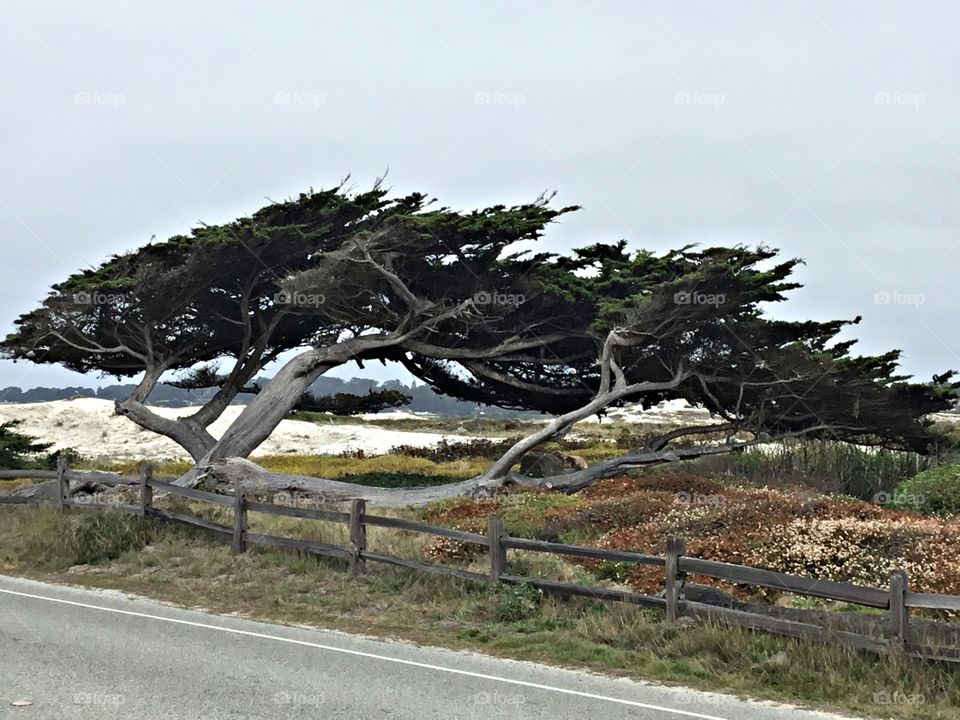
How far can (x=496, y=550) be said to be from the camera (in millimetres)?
14055

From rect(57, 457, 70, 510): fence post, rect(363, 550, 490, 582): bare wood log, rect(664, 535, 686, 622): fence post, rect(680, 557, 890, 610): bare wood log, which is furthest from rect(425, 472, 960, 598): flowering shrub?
rect(57, 457, 70, 510): fence post

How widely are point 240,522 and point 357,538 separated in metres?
3.14

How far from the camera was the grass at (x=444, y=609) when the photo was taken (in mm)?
10070

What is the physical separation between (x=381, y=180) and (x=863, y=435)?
60.2 feet

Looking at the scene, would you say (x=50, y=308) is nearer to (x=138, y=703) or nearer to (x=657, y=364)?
(x=657, y=364)

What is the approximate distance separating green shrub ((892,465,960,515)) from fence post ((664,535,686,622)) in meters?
13.0

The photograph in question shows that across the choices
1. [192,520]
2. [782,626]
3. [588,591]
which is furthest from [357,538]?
[782,626]

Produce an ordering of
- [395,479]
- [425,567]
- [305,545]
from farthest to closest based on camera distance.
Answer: [395,479]
[305,545]
[425,567]

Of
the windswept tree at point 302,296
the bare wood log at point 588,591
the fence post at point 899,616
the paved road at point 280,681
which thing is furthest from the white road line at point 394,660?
the windswept tree at point 302,296

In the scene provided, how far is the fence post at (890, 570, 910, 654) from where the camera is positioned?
9.95 m

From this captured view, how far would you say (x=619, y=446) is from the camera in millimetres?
53312

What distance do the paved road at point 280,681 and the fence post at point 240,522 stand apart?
472 centimetres

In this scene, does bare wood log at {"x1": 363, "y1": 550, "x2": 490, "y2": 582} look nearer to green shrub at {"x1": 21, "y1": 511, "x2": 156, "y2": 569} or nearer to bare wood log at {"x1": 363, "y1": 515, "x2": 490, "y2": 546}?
bare wood log at {"x1": 363, "y1": 515, "x2": 490, "y2": 546}

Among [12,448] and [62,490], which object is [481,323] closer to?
[62,490]
